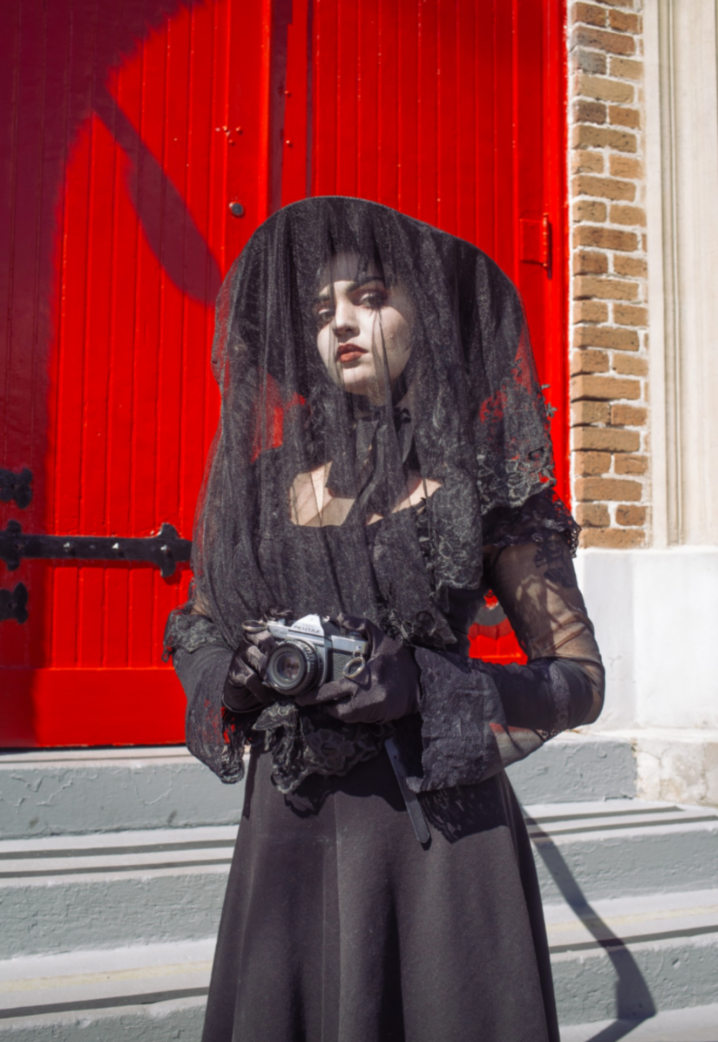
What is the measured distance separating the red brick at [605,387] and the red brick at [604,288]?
381 millimetres

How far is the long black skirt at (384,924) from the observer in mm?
1146

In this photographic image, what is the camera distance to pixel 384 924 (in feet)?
3.83

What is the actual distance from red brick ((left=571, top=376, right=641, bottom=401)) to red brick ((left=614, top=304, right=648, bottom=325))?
27cm

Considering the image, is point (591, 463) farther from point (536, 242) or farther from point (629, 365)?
point (536, 242)

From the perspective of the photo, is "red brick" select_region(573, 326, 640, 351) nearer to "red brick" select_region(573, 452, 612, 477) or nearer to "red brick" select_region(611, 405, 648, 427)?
"red brick" select_region(611, 405, 648, 427)

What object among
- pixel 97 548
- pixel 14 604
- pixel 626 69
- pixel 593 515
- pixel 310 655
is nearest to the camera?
pixel 310 655

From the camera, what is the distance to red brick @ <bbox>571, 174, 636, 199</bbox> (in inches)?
148

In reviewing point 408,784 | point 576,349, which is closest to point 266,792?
point 408,784

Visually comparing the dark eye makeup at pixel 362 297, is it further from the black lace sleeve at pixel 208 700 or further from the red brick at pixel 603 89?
the red brick at pixel 603 89

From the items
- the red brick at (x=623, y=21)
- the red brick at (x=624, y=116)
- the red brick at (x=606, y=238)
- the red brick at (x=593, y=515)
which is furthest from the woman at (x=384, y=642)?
the red brick at (x=623, y=21)

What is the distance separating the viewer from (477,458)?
51.5 inches

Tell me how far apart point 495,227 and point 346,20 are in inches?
44.7

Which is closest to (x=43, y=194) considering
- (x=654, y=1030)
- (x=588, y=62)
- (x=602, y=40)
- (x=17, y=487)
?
(x=17, y=487)

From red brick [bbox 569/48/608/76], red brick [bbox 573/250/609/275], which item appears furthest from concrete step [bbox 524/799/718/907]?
red brick [bbox 569/48/608/76]
